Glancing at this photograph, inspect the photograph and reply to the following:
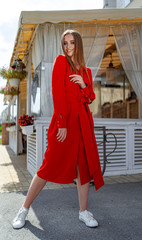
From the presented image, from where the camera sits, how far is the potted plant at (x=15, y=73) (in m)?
6.16

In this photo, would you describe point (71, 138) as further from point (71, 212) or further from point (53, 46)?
point (53, 46)

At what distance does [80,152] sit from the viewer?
2250 millimetres

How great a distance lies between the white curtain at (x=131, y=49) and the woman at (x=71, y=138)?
8.56 feet

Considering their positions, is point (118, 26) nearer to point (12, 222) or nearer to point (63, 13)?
point (63, 13)

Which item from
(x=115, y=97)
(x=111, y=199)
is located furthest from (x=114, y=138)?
(x=111, y=199)

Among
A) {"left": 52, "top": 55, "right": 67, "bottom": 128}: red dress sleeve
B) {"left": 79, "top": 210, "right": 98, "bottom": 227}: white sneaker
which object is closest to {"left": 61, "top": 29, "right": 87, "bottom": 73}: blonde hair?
{"left": 52, "top": 55, "right": 67, "bottom": 128}: red dress sleeve

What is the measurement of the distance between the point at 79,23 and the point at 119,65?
4.44ft

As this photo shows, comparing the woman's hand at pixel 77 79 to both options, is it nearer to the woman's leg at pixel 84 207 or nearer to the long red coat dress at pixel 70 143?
the long red coat dress at pixel 70 143

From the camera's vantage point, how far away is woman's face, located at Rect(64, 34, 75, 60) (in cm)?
227

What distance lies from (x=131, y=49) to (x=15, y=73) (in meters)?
2.78

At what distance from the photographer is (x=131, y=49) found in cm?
469

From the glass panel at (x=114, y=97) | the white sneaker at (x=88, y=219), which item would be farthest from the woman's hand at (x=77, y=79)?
the glass panel at (x=114, y=97)

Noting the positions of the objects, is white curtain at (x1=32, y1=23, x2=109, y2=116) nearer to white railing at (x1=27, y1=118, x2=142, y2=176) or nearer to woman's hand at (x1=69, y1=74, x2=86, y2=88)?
white railing at (x1=27, y1=118, x2=142, y2=176)

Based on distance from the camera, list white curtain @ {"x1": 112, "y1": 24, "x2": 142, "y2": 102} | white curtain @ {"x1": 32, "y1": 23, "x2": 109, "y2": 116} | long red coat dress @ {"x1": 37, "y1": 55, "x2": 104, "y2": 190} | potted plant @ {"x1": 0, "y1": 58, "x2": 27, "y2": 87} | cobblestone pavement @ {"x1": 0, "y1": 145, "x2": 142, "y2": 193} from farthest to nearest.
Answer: potted plant @ {"x1": 0, "y1": 58, "x2": 27, "y2": 87} → white curtain @ {"x1": 112, "y1": 24, "x2": 142, "y2": 102} → white curtain @ {"x1": 32, "y1": 23, "x2": 109, "y2": 116} → cobblestone pavement @ {"x1": 0, "y1": 145, "x2": 142, "y2": 193} → long red coat dress @ {"x1": 37, "y1": 55, "x2": 104, "y2": 190}
